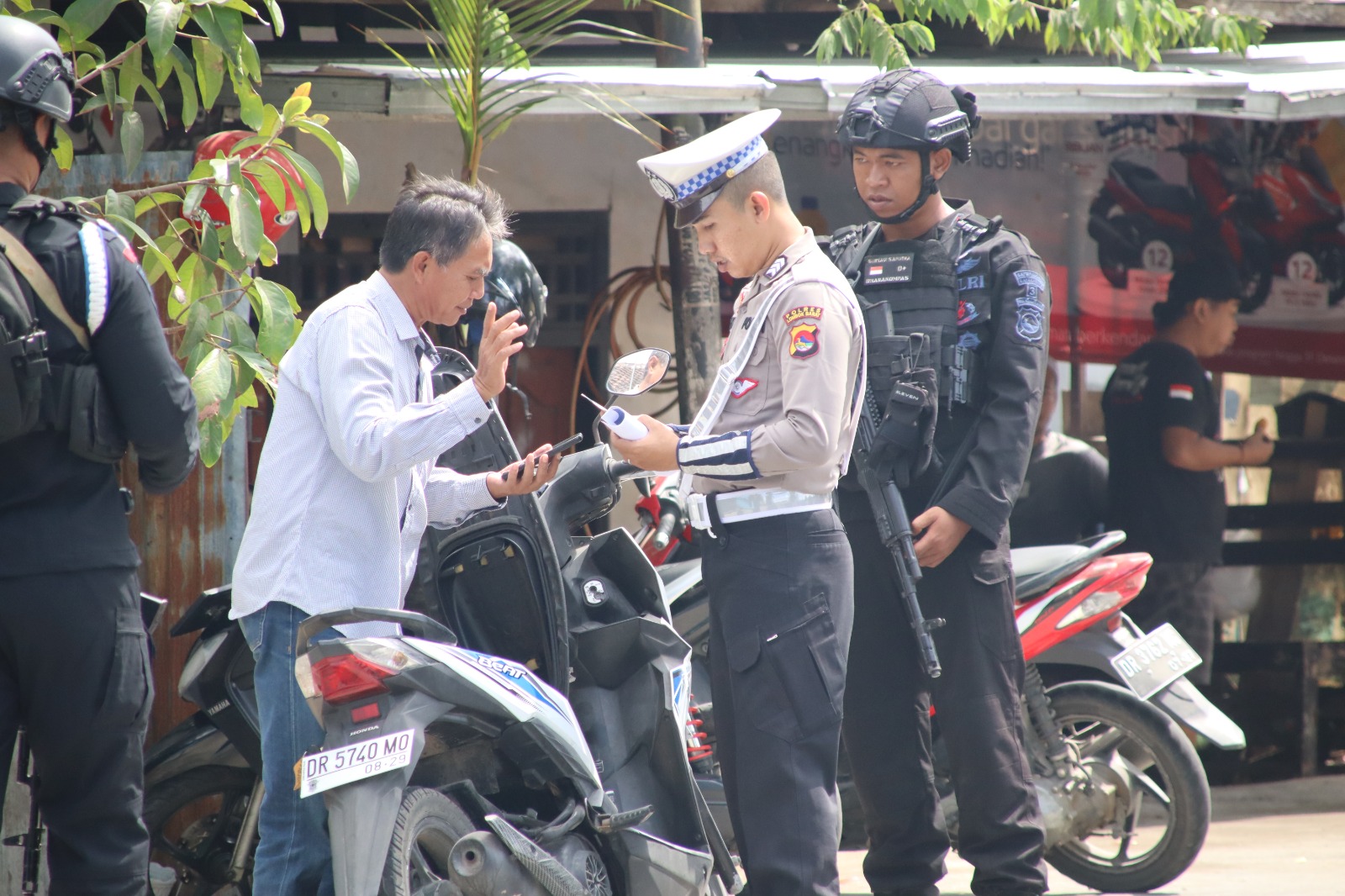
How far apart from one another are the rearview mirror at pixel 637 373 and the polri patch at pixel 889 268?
996 mm

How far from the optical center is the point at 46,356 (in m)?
2.76

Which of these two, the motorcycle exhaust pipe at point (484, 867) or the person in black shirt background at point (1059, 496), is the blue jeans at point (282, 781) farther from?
the person in black shirt background at point (1059, 496)

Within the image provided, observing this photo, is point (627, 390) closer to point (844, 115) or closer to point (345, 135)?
point (844, 115)

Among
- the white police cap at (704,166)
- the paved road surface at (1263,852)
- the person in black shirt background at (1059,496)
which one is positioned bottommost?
the paved road surface at (1263,852)

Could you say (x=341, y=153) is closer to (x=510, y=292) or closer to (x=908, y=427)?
(x=510, y=292)

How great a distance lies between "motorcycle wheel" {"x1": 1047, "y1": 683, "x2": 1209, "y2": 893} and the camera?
14.6 feet

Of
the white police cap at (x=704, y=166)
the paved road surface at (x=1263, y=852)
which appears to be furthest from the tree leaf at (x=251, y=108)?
the paved road surface at (x=1263, y=852)

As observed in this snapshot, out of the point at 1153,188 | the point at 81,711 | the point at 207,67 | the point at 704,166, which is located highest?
the point at 207,67

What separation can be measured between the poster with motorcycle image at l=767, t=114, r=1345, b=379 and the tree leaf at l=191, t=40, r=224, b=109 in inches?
162

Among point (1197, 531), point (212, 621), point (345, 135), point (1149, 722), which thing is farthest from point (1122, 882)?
point (345, 135)

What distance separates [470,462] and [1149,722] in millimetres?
2257

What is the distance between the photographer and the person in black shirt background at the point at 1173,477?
645 cm

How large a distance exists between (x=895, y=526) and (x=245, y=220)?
180 centimetres

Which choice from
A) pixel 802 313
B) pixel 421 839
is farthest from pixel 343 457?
pixel 802 313
